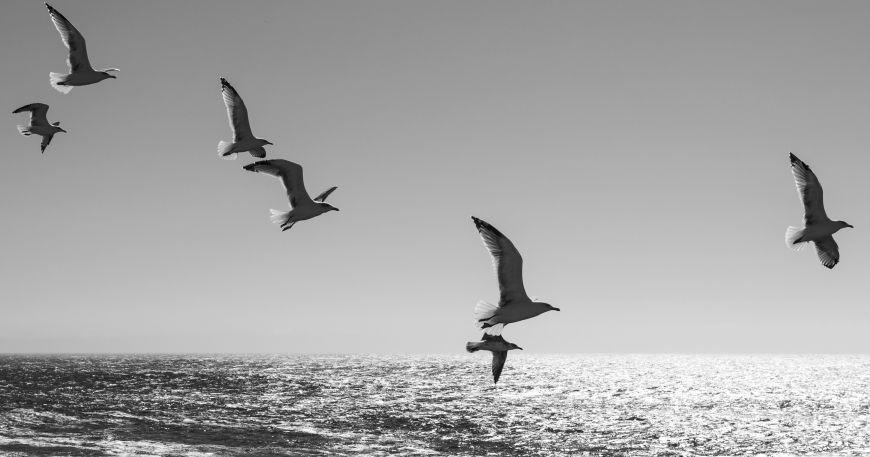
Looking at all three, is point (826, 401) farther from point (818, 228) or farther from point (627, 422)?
point (818, 228)

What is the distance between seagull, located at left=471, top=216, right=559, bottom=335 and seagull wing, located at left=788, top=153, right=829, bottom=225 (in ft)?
20.2

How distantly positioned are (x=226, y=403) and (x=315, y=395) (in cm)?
2087

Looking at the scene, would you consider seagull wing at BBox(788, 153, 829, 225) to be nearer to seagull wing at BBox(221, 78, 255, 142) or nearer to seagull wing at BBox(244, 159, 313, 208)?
seagull wing at BBox(244, 159, 313, 208)

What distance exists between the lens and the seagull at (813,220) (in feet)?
52.1

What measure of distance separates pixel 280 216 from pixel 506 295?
266 inches

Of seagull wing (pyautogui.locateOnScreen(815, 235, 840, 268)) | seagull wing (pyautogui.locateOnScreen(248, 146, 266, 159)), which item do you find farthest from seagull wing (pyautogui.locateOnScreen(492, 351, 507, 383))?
seagull wing (pyautogui.locateOnScreen(815, 235, 840, 268))

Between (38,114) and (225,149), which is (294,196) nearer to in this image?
(225,149)

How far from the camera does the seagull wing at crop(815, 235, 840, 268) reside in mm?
15672

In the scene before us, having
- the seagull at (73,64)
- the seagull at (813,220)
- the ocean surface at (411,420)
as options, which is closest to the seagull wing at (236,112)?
the seagull at (73,64)

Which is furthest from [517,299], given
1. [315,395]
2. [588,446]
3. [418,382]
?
[418,382]

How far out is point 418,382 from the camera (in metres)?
167

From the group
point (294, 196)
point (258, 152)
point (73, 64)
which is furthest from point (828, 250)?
point (73, 64)

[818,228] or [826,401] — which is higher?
[818,228]

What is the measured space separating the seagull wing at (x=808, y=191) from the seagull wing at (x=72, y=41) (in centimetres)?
1755
